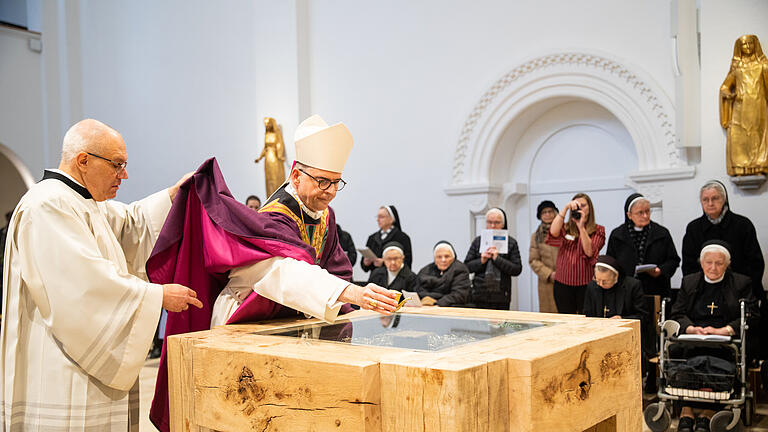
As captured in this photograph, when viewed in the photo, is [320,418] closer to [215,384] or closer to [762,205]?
[215,384]

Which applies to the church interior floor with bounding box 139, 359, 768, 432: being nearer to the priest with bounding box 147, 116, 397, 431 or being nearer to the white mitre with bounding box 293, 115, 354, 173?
the priest with bounding box 147, 116, 397, 431

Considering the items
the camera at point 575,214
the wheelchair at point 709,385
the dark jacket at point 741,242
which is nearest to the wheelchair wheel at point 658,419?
the wheelchair at point 709,385

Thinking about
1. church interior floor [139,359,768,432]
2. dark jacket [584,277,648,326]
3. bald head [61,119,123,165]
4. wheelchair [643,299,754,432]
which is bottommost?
church interior floor [139,359,768,432]

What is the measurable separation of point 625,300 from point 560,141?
9.83 ft

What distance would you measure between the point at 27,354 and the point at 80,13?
10636 mm

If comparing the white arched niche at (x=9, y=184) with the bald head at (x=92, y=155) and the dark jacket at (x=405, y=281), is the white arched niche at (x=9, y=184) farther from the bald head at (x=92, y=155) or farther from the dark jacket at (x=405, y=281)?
the bald head at (x=92, y=155)

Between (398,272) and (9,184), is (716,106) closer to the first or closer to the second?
(398,272)

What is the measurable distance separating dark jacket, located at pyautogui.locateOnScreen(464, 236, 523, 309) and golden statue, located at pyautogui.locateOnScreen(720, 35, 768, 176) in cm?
185

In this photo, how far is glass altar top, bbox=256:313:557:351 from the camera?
1.68 m

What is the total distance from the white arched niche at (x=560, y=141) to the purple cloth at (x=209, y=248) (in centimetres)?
495

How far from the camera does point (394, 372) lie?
1.38 m

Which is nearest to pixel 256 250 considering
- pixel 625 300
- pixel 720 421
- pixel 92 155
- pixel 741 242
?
pixel 92 155

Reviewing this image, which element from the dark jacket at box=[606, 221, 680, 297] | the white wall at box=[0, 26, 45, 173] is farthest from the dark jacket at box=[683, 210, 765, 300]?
the white wall at box=[0, 26, 45, 173]

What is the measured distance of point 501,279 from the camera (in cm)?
579
